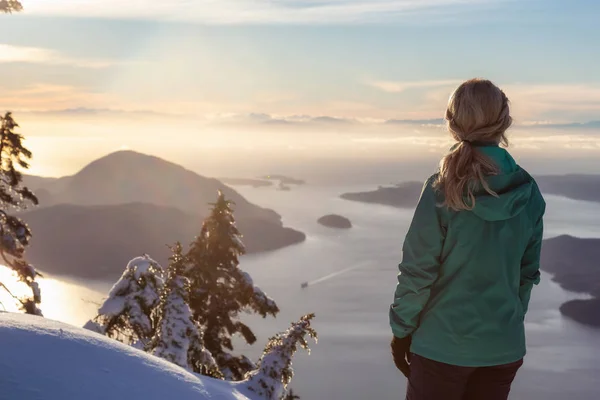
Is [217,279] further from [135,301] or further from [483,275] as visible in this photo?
[483,275]

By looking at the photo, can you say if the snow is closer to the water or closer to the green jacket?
the green jacket

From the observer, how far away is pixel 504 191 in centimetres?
357

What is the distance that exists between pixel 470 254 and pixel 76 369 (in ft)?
11.9

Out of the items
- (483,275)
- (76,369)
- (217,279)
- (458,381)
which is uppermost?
(483,275)

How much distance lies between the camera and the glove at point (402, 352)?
3963mm

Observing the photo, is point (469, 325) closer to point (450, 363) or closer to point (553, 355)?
point (450, 363)

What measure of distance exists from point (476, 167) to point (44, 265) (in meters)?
213

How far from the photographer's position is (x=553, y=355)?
363ft

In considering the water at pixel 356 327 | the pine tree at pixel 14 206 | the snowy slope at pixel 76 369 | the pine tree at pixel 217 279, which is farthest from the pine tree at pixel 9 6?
the water at pixel 356 327

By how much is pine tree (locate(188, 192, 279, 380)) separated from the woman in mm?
13858

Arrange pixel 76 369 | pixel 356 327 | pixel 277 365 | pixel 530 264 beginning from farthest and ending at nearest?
pixel 356 327 → pixel 277 365 → pixel 76 369 → pixel 530 264

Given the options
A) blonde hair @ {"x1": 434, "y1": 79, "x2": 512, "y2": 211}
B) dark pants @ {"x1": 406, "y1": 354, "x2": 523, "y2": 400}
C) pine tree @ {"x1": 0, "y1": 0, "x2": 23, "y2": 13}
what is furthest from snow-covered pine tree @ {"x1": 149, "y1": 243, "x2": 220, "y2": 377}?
blonde hair @ {"x1": 434, "y1": 79, "x2": 512, "y2": 211}

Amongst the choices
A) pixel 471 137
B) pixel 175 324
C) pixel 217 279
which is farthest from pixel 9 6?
pixel 471 137

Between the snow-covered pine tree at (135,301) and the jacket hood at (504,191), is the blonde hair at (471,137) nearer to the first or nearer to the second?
the jacket hood at (504,191)
